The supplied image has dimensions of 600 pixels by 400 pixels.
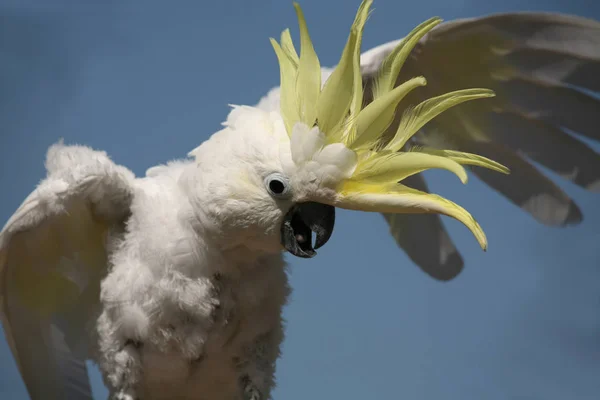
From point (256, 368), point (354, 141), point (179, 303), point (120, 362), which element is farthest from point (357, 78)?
point (120, 362)

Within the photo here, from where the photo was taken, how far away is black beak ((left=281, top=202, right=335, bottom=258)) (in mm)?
2064

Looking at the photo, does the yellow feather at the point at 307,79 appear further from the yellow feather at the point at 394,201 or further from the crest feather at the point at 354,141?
→ the yellow feather at the point at 394,201

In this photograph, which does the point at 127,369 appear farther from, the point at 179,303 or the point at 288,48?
the point at 288,48

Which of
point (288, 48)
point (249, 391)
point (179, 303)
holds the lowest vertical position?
point (249, 391)

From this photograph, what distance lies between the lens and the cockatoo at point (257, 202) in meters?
2.04

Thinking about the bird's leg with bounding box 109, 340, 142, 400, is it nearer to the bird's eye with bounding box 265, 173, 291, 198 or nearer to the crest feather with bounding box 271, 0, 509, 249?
the bird's eye with bounding box 265, 173, 291, 198

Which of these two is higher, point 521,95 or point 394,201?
point 521,95

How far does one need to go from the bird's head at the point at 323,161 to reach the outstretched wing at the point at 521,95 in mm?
424

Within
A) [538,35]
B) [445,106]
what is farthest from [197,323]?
[538,35]

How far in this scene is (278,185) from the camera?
204cm

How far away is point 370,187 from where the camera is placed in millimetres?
2027

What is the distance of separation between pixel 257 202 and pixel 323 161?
0.67 ft

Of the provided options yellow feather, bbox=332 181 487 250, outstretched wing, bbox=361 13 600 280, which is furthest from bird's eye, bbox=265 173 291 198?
outstretched wing, bbox=361 13 600 280

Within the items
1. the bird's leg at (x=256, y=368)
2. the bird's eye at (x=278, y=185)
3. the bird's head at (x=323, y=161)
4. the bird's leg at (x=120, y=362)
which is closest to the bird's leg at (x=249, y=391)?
the bird's leg at (x=256, y=368)
